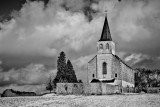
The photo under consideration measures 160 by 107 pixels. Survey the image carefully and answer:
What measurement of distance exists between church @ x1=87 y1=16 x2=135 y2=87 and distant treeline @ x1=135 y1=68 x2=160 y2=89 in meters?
32.7

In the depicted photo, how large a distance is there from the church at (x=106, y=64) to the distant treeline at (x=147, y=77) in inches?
1286

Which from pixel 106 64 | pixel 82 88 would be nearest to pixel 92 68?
pixel 106 64

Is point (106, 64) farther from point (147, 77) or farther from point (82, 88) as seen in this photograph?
point (147, 77)

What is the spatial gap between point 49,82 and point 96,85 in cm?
2526

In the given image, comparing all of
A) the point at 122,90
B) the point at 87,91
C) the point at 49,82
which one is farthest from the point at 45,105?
the point at 49,82

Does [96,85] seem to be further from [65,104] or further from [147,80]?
[147,80]

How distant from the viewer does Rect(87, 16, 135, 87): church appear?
87.4 metres

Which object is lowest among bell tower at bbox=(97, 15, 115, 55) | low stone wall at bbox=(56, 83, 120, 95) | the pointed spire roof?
low stone wall at bbox=(56, 83, 120, 95)

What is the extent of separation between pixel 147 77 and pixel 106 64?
1715 inches

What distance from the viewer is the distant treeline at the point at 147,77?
402ft

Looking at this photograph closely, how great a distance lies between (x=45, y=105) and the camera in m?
38.9

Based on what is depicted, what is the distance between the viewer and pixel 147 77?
12731 centimetres

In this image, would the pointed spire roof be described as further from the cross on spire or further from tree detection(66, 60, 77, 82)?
tree detection(66, 60, 77, 82)

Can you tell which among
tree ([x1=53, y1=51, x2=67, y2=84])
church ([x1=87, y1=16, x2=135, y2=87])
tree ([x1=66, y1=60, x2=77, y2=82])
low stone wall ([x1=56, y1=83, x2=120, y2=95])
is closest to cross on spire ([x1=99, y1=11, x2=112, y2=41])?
church ([x1=87, y1=16, x2=135, y2=87])
